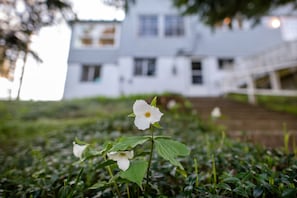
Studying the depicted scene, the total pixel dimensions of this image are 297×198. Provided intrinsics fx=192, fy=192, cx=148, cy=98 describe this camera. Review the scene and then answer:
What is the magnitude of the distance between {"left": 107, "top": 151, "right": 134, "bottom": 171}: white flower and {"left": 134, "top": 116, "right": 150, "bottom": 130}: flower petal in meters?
0.14

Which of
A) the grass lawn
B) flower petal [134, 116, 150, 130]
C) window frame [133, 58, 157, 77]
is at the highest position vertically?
window frame [133, 58, 157, 77]

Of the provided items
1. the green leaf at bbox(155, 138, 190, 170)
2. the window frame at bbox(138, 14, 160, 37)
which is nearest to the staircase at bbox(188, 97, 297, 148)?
the green leaf at bbox(155, 138, 190, 170)

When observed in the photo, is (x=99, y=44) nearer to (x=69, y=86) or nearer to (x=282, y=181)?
(x=69, y=86)

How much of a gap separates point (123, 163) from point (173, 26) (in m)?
11.8

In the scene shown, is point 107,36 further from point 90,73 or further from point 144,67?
point 144,67

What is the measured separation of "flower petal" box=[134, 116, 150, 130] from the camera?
866 mm

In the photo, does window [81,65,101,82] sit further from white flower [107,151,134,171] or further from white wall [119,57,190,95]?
white flower [107,151,134,171]

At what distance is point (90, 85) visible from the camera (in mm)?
11000

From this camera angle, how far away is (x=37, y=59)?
2.85 m

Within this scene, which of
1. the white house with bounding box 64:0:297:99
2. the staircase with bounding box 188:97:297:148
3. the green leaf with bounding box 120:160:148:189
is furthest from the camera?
the white house with bounding box 64:0:297:99

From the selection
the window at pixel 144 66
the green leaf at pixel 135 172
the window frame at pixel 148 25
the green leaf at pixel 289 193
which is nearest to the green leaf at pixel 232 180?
the green leaf at pixel 289 193

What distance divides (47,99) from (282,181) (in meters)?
8.09

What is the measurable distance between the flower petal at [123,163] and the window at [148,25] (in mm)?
11413

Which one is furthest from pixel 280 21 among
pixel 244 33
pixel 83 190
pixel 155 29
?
pixel 83 190
